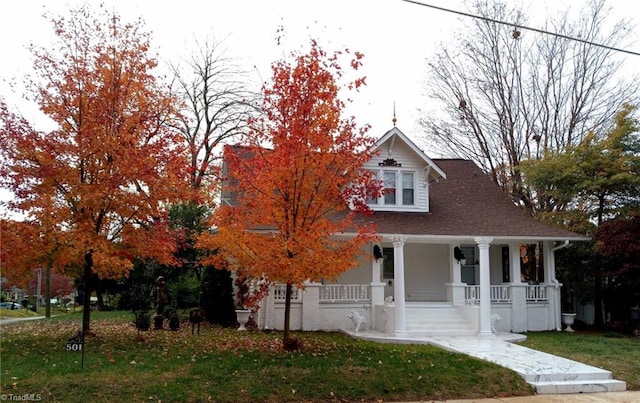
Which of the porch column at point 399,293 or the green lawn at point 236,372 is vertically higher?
the porch column at point 399,293

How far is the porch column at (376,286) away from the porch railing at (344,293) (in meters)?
0.22

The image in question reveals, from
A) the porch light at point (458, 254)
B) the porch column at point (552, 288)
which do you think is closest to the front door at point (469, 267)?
the porch light at point (458, 254)

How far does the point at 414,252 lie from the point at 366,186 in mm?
7853

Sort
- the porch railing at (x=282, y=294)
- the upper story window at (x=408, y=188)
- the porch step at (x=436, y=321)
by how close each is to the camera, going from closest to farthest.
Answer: the porch step at (x=436, y=321) < the porch railing at (x=282, y=294) < the upper story window at (x=408, y=188)

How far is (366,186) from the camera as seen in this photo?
39.1 feet

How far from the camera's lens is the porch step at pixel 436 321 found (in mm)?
15711

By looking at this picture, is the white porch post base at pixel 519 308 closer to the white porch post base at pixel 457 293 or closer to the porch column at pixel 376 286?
the white porch post base at pixel 457 293

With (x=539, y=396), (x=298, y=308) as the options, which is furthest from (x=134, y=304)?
(x=539, y=396)

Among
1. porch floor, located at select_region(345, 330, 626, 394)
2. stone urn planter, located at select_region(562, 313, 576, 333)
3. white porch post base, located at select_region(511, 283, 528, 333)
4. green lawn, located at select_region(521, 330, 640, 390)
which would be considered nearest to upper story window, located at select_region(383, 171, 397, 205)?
white porch post base, located at select_region(511, 283, 528, 333)

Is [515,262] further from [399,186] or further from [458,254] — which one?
[399,186]

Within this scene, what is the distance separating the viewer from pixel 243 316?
1594 centimetres

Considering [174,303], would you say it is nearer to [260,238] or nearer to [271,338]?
[271,338]

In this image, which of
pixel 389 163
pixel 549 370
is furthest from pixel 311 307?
pixel 549 370

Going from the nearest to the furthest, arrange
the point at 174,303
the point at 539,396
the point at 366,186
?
the point at 539,396 → the point at 366,186 → the point at 174,303
